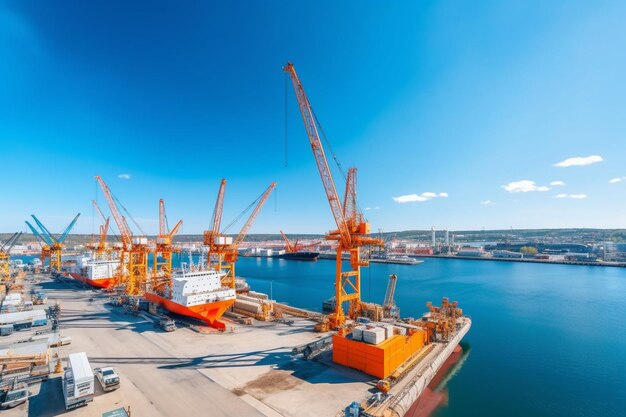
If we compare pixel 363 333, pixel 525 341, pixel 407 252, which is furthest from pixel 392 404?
pixel 407 252

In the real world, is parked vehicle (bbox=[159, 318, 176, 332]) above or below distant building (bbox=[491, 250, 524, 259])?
above

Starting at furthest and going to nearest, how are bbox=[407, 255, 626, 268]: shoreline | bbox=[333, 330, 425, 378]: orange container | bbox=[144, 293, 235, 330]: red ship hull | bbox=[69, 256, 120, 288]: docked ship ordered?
bbox=[407, 255, 626, 268]: shoreline
bbox=[69, 256, 120, 288]: docked ship
bbox=[144, 293, 235, 330]: red ship hull
bbox=[333, 330, 425, 378]: orange container

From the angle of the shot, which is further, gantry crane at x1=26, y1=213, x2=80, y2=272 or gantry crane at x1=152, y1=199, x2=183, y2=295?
gantry crane at x1=26, y1=213, x2=80, y2=272

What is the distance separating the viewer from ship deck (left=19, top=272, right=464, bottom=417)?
54.4ft

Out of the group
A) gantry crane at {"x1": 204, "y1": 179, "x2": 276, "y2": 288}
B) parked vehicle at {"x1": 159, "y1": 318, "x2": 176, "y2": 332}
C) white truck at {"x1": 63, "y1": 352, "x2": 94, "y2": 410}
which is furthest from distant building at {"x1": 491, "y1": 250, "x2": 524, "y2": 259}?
white truck at {"x1": 63, "y1": 352, "x2": 94, "y2": 410}

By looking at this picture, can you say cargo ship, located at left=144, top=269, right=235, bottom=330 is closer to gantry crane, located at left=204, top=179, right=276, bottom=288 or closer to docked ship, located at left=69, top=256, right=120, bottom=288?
gantry crane, located at left=204, top=179, right=276, bottom=288

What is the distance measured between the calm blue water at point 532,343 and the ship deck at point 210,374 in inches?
406

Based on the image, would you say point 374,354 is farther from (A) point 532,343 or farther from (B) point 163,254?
(B) point 163,254

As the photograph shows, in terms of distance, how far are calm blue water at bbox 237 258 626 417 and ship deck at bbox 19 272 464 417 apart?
1030cm

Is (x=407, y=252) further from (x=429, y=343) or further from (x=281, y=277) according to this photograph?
(x=429, y=343)

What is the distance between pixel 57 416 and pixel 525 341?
46454 millimetres

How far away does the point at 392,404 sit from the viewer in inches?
664

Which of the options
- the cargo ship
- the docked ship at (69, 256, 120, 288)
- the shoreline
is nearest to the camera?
the cargo ship

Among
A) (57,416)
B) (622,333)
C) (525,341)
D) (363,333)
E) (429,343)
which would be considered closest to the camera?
(57,416)
